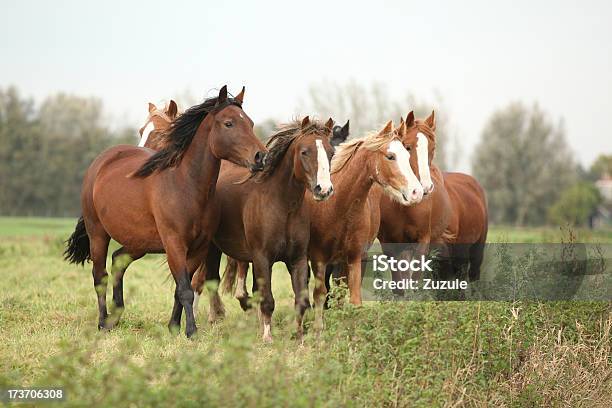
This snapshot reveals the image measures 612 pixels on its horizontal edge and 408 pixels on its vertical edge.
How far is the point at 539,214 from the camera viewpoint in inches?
2227

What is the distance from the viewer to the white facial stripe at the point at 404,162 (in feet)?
27.5

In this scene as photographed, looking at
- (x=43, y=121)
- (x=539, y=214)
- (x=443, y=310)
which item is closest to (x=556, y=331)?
(x=443, y=310)

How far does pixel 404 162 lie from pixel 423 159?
19.5 inches

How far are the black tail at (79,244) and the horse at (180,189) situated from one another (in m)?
1.30

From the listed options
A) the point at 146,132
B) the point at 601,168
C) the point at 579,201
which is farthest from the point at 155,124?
the point at 601,168

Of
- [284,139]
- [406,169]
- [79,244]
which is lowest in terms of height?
[79,244]

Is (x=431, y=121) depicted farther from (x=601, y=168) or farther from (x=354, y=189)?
(x=601, y=168)

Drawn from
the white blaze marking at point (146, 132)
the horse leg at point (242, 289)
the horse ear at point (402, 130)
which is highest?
the horse ear at point (402, 130)

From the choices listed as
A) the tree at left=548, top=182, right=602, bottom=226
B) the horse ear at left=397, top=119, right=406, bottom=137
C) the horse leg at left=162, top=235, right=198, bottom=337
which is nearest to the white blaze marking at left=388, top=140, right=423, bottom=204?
the horse ear at left=397, top=119, right=406, bottom=137

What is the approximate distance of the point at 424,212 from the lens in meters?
9.82

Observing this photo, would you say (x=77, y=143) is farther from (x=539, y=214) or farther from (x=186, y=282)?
(x=186, y=282)

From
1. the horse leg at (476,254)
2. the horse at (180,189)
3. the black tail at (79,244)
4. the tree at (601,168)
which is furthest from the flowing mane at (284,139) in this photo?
the tree at (601,168)

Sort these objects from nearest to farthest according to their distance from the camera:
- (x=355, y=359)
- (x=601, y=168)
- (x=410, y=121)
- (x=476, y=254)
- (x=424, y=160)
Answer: (x=355, y=359) < (x=424, y=160) < (x=410, y=121) < (x=476, y=254) < (x=601, y=168)

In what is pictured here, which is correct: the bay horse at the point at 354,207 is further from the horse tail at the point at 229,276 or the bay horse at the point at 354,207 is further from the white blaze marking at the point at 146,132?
the white blaze marking at the point at 146,132
